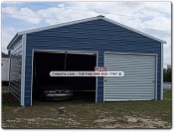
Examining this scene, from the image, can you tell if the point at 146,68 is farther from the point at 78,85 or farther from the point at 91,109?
the point at 78,85

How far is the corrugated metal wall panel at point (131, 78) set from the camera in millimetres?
15883

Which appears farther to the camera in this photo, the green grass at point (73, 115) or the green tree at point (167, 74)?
the green tree at point (167, 74)

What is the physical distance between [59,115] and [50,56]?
1177 cm

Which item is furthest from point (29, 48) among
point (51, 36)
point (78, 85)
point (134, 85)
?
point (78, 85)

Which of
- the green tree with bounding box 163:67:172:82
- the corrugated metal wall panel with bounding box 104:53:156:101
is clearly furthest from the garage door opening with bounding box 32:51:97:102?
the green tree with bounding box 163:67:172:82

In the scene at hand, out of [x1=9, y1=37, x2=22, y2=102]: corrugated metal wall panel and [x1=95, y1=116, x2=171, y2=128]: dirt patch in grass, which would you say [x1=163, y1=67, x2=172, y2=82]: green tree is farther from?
[x1=9, y1=37, x2=22, y2=102]: corrugated metal wall panel

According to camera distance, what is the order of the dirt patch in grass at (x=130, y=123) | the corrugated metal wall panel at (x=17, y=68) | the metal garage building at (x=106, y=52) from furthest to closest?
the corrugated metal wall panel at (x=17, y=68)
the metal garage building at (x=106, y=52)
the dirt patch in grass at (x=130, y=123)

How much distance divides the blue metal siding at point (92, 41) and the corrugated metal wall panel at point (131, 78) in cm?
35

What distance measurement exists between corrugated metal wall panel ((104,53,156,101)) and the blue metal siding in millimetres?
354

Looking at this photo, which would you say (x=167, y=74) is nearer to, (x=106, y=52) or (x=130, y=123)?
(x=106, y=52)

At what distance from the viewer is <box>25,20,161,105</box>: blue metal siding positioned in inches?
570

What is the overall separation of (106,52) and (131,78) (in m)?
1.93

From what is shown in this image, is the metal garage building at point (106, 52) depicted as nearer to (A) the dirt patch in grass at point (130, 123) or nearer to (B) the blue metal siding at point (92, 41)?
(B) the blue metal siding at point (92, 41)

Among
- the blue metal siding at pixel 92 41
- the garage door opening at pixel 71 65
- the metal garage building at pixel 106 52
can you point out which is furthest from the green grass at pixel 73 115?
the garage door opening at pixel 71 65
